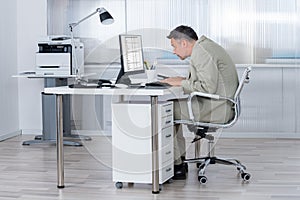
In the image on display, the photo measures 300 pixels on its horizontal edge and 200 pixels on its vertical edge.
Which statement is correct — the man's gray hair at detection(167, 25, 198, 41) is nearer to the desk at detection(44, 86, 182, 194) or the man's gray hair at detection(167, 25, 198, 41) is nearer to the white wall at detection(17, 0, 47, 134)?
the desk at detection(44, 86, 182, 194)

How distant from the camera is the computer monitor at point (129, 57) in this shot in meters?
4.50

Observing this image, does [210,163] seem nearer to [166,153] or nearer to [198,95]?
[166,153]

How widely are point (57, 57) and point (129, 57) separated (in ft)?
6.09

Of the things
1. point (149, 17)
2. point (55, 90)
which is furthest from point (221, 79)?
point (149, 17)

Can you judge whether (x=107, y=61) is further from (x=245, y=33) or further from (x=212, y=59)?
(x=212, y=59)

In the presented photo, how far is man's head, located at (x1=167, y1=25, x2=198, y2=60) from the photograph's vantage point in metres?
4.65

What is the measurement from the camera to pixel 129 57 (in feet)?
15.1

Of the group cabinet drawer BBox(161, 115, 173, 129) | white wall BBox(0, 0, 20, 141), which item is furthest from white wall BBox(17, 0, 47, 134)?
cabinet drawer BBox(161, 115, 173, 129)

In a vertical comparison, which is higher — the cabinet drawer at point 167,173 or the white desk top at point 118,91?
the white desk top at point 118,91

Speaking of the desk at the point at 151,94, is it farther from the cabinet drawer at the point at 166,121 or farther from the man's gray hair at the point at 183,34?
the man's gray hair at the point at 183,34

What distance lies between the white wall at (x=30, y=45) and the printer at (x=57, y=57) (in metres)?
0.69

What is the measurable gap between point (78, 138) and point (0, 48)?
133 cm

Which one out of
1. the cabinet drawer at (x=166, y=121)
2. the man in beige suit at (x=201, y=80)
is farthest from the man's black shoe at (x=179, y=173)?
the cabinet drawer at (x=166, y=121)

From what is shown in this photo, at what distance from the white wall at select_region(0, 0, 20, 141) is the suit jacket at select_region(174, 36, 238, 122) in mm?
2789
